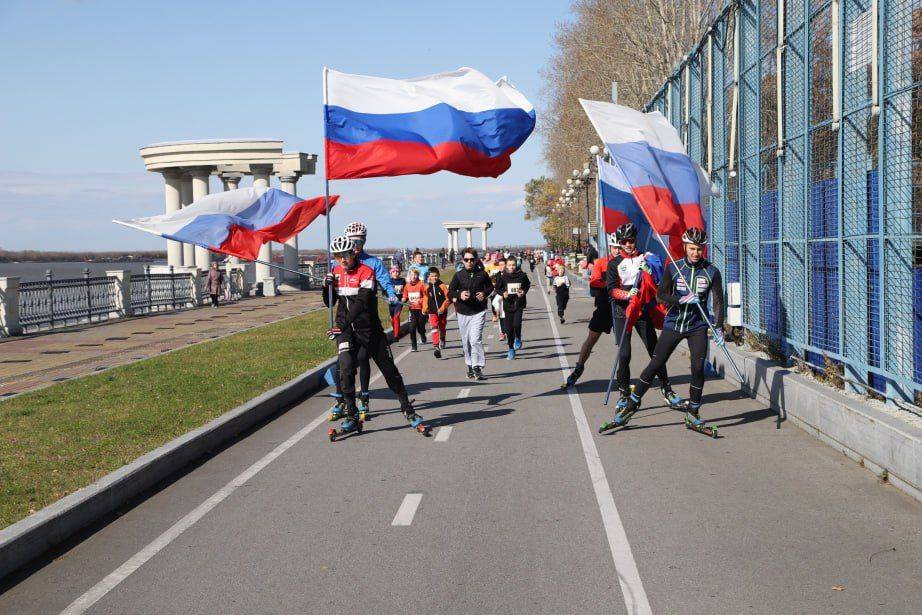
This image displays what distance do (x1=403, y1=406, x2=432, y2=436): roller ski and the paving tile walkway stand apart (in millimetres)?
6710

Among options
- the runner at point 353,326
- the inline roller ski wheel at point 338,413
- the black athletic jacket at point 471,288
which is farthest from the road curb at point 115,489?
the black athletic jacket at point 471,288

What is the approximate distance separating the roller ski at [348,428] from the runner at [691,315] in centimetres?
268

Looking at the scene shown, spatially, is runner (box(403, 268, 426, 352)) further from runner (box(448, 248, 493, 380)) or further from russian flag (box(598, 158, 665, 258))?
russian flag (box(598, 158, 665, 258))

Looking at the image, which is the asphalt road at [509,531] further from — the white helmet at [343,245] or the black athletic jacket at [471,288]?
the black athletic jacket at [471,288]

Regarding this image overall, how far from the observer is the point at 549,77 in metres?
62.7

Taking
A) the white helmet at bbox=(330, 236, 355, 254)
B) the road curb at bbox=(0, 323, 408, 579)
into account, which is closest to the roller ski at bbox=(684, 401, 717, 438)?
the white helmet at bbox=(330, 236, 355, 254)

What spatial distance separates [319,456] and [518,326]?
974 cm

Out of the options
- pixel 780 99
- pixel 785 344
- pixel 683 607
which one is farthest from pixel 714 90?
pixel 683 607

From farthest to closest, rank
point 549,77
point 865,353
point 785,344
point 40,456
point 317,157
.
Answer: point 549,77, point 317,157, point 785,344, point 865,353, point 40,456

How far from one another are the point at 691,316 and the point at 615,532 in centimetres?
420

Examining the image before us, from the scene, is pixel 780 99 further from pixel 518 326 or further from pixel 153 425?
pixel 153 425

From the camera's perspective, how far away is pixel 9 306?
25.4 metres

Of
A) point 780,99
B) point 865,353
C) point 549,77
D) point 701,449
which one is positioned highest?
point 549,77

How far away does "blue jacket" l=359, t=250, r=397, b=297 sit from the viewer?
10.4m
